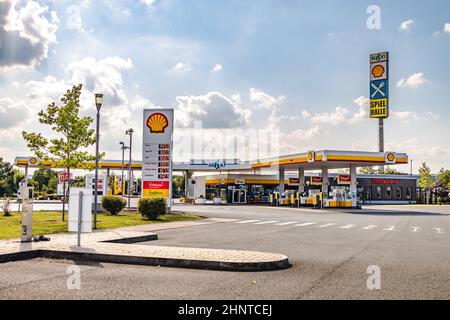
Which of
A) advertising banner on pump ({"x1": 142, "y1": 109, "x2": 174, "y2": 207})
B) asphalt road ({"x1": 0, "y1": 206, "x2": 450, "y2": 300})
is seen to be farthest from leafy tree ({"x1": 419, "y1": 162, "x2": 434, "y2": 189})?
asphalt road ({"x1": 0, "y1": 206, "x2": 450, "y2": 300})

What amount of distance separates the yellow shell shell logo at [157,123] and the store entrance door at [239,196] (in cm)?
3244

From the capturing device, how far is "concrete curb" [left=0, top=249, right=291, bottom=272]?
391 inches

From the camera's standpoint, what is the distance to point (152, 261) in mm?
10617

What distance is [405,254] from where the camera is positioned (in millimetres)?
12570

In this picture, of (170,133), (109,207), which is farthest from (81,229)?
(170,133)

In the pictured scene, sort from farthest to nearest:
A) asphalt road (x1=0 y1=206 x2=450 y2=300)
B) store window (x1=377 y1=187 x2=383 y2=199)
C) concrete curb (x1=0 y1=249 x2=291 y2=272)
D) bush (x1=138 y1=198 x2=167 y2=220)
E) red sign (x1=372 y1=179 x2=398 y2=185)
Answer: store window (x1=377 y1=187 x2=383 y2=199) < red sign (x1=372 y1=179 x2=398 y2=185) < bush (x1=138 y1=198 x2=167 y2=220) < concrete curb (x1=0 y1=249 x2=291 y2=272) < asphalt road (x1=0 y1=206 x2=450 y2=300)

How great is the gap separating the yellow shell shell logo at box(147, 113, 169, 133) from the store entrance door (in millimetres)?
32435

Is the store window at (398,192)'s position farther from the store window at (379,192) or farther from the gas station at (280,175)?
the store window at (379,192)

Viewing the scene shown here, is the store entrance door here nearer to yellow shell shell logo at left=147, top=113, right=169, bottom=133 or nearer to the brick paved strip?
yellow shell shell logo at left=147, top=113, right=169, bottom=133

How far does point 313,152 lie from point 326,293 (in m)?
38.3

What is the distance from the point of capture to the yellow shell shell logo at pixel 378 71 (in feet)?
193

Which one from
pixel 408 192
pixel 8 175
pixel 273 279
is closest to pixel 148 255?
pixel 273 279
